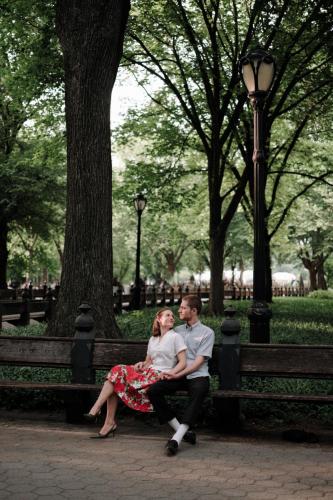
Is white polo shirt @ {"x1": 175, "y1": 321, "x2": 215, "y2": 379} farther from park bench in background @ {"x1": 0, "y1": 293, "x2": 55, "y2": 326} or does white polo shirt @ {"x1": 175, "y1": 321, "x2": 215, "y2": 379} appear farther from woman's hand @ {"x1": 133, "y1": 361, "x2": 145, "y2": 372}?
park bench in background @ {"x1": 0, "y1": 293, "x2": 55, "y2": 326}

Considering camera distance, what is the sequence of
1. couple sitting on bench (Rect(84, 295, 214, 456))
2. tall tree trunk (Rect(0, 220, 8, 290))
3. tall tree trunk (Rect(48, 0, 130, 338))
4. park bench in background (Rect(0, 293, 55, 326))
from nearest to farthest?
couple sitting on bench (Rect(84, 295, 214, 456)) < tall tree trunk (Rect(48, 0, 130, 338)) < park bench in background (Rect(0, 293, 55, 326)) < tall tree trunk (Rect(0, 220, 8, 290))

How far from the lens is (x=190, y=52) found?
18.3m

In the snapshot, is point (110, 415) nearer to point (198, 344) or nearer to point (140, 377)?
point (140, 377)

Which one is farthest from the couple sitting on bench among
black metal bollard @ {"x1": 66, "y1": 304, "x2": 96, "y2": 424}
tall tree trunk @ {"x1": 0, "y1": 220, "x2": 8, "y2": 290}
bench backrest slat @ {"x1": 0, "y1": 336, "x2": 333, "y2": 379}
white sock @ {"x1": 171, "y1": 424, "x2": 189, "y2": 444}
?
tall tree trunk @ {"x1": 0, "y1": 220, "x2": 8, "y2": 290}

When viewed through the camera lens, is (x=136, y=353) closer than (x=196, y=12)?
Yes

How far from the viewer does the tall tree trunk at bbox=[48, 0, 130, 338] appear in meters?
8.49

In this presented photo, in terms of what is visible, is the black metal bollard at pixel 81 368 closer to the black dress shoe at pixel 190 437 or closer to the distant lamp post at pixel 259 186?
the black dress shoe at pixel 190 437

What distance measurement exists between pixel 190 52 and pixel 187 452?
15138 mm

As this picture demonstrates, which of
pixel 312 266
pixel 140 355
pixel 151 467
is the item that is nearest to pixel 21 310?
pixel 140 355

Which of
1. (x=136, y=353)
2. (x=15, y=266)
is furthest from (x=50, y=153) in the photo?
(x=15, y=266)

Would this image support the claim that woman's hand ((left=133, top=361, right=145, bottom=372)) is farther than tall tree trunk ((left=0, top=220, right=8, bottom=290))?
No

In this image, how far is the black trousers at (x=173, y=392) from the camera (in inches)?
216

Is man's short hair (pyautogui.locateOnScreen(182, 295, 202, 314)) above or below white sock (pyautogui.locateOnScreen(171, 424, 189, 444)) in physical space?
above

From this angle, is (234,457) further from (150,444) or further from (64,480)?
(64,480)
